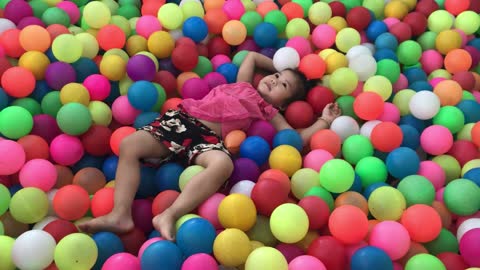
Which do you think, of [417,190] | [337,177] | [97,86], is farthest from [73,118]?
[417,190]

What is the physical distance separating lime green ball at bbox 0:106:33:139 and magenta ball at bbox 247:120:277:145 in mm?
709

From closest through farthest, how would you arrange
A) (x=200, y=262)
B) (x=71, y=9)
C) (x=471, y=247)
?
(x=200, y=262) → (x=471, y=247) → (x=71, y=9)

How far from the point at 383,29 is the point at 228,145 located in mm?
910

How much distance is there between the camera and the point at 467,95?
1.83 meters

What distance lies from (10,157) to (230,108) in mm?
695

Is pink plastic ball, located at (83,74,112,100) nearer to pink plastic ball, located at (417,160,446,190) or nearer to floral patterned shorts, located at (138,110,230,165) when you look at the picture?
floral patterned shorts, located at (138,110,230,165)

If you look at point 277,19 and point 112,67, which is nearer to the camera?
point 112,67

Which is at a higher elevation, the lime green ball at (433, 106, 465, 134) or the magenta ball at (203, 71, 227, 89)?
the lime green ball at (433, 106, 465, 134)

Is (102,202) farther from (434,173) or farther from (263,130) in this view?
(434,173)

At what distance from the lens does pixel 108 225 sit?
1321 mm

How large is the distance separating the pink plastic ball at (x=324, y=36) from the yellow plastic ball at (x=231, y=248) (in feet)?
3.65

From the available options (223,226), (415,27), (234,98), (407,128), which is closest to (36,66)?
(234,98)

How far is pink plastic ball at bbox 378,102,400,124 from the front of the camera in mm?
1736

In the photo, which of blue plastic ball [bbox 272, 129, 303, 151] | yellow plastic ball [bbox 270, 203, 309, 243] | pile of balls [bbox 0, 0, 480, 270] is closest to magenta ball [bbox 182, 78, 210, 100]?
pile of balls [bbox 0, 0, 480, 270]
